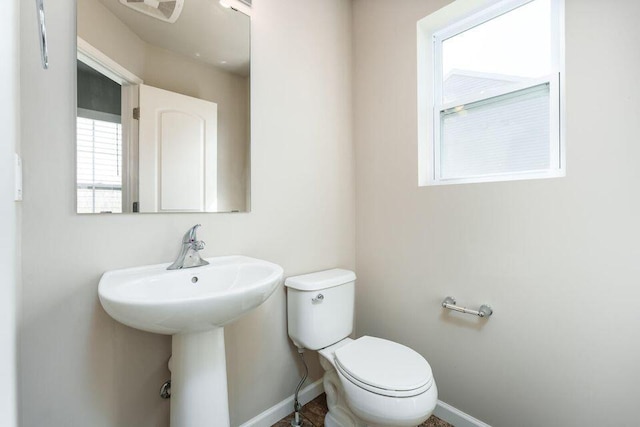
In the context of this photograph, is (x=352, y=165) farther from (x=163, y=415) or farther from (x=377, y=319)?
(x=163, y=415)

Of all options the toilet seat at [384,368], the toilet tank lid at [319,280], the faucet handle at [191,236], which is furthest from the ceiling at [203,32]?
the toilet seat at [384,368]

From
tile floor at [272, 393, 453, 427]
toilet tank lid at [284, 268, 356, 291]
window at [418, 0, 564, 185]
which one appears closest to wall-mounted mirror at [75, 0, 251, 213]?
toilet tank lid at [284, 268, 356, 291]

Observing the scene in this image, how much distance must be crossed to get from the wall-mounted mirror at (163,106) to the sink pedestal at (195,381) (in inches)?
20.1

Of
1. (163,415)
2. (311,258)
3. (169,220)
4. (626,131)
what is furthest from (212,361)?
(626,131)

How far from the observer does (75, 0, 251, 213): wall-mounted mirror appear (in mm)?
955

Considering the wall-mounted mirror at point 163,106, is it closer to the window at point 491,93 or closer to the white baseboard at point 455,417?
the window at point 491,93

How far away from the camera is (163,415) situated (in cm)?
108

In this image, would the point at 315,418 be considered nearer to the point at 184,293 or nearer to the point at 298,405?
the point at 298,405

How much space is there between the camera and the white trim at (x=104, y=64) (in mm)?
931

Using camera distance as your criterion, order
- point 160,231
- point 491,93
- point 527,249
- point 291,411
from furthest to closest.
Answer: point 291,411 < point 491,93 < point 527,249 < point 160,231

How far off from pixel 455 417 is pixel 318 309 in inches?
33.9

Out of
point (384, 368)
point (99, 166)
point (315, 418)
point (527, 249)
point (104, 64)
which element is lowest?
point (315, 418)

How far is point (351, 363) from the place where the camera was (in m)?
1.16

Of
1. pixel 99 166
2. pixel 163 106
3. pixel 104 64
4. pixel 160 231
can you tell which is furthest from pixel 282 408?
pixel 104 64
